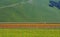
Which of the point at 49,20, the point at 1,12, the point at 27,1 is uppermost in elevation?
the point at 27,1

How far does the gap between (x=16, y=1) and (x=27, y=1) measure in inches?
7.8

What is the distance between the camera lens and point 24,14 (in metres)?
2.68

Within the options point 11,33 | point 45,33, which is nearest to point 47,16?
point 45,33

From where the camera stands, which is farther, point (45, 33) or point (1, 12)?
point (1, 12)

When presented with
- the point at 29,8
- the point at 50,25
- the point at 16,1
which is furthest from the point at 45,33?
the point at 16,1

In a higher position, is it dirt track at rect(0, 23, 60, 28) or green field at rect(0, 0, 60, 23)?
green field at rect(0, 0, 60, 23)

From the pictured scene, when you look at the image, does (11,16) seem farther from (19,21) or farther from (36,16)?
(36,16)

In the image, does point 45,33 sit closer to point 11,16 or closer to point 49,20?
point 49,20

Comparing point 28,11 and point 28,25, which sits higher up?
point 28,11

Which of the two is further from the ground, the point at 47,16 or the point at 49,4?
the point at 49,4

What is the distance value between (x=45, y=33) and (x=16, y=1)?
2.74 ft

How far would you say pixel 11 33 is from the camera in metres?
2.21

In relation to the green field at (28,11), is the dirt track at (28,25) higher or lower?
lower

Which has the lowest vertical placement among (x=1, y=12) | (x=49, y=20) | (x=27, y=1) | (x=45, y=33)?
(x=45, y=33)
